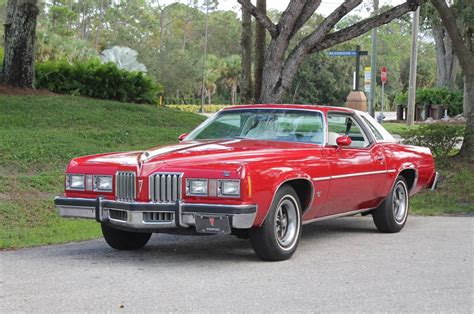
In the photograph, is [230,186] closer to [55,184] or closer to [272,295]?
[272,295]

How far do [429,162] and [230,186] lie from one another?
14.4 ft

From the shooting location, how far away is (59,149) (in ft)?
50.3

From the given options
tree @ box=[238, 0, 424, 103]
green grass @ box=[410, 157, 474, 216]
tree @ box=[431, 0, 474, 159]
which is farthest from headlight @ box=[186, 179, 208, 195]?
tree @ box=[431, 0, 474, 159]

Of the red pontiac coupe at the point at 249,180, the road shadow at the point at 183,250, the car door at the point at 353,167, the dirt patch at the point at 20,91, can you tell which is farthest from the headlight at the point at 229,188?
the dirt patch at the point at 20,91

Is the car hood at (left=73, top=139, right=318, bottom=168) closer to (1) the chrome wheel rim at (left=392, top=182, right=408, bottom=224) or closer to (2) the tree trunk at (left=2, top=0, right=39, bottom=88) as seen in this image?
(1) the chrome wheel rim at (left=392, top=182, right=408, bottom=224)

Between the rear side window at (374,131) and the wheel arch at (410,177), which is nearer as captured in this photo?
the rear side window at (374,131)

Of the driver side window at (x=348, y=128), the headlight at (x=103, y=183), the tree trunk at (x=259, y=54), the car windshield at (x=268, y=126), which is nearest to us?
the headlight at (x=103, y=183)

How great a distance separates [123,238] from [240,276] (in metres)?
1.87

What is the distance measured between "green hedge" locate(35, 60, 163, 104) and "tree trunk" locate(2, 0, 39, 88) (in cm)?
149

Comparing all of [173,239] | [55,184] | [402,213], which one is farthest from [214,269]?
[55,184]

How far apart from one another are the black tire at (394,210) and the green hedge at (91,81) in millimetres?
14835

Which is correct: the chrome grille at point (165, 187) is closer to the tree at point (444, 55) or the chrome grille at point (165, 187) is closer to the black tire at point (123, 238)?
the black tire at point (123, 238)

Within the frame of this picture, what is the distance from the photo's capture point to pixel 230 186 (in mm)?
7160

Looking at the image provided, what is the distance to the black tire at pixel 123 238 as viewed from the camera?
8234mm
